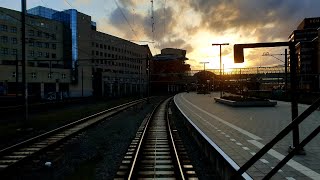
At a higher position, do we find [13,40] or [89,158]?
[13,40]

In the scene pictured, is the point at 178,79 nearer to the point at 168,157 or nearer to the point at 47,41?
the point at 47,41

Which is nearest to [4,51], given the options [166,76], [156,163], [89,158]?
[166,76]

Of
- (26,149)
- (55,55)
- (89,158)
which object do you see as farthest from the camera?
(55,55)

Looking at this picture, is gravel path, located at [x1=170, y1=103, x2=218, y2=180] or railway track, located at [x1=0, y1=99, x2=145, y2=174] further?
railway track, located at [x1=0, y1=99, x2=145, y2=174]

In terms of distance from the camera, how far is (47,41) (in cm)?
9356

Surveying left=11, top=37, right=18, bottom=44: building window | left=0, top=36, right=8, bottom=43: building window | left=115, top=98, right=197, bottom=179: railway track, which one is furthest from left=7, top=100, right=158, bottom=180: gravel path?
left=11, top=37, right=18, bottom=44: building window

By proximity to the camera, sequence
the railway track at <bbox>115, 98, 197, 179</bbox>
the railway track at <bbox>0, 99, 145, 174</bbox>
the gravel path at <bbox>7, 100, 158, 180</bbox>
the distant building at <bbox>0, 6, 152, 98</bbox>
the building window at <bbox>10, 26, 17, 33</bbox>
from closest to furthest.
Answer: the railway track at <bbox>115, 98, 197, 179</bbox> → the gravel path at <bbox>7, 100, 158, 180</bbox> → the railway track at <bbox>0, 99, 145, 174</bbox> → the distant building at <bbox>0, 6, 152, 98</bbox> → the building window at <bbox>10, 26, 17, 33</bbox>

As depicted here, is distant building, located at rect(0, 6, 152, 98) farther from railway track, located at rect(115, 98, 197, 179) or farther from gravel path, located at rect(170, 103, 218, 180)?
railway track, located at rect(115, 98, 197, 179)

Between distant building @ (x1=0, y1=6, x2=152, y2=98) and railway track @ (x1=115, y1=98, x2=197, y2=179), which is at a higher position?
distant building @ (x1=0, y1=6, x2=152, y2=98)

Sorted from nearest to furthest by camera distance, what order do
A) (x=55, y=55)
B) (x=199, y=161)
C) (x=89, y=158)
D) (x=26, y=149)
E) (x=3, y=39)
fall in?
(x=199, y=161) < (x=89, y=158) < (x=26, y=149) < (x=3, y=39) < (x=55, y=55)

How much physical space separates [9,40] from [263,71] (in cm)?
6604

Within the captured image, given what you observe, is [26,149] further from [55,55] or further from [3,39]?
[55,55]

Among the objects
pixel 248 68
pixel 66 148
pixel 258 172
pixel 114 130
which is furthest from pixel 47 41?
pixel 258 172

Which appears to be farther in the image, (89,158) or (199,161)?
(89,158)
